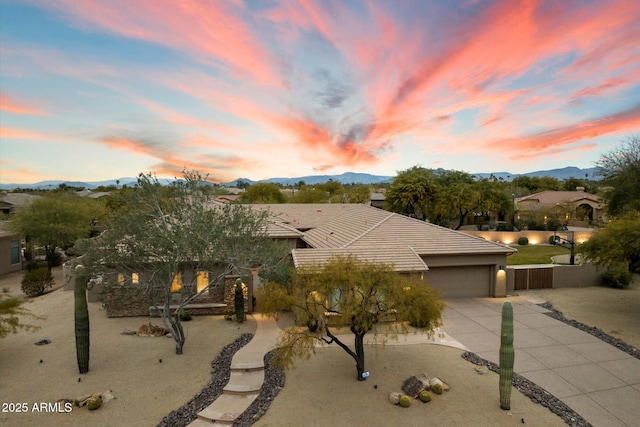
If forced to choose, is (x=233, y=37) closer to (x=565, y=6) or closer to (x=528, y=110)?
(x=565, y=6)

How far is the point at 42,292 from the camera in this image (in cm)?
2438

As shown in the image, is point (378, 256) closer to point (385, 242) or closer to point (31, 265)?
point (385, 242)

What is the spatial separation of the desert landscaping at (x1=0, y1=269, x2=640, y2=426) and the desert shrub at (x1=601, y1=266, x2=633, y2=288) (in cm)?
731

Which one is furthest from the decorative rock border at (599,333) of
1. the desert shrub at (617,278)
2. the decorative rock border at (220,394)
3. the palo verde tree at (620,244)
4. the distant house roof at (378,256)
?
the decorative rock border at (220,394)

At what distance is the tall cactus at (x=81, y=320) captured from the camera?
481 inches

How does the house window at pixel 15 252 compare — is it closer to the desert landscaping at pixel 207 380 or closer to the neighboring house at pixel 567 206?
the desert landscaping at pixel 207 380

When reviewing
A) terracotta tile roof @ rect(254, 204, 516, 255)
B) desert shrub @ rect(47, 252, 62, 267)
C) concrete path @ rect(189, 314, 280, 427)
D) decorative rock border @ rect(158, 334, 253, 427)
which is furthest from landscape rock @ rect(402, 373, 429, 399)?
desert shrub @ rect(47, 252, 62, 267)

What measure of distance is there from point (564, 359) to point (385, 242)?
10337mm

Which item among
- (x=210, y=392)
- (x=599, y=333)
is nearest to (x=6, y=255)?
(x=210, y=392)

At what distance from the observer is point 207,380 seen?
40.3 ft

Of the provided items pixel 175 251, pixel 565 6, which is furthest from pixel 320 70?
pixel 175 251

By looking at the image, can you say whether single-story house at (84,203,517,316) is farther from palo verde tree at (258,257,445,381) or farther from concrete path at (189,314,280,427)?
palo verde tree at (258,257,445,381)

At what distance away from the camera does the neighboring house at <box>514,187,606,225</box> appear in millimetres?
51500

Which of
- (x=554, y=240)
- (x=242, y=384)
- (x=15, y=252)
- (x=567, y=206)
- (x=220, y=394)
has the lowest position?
(x=220, y=394)
